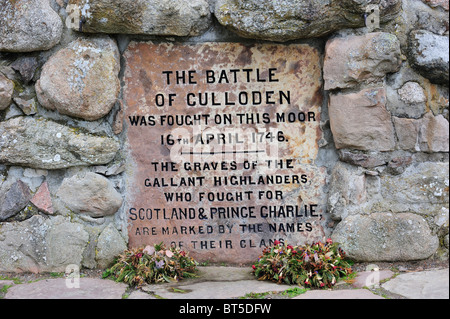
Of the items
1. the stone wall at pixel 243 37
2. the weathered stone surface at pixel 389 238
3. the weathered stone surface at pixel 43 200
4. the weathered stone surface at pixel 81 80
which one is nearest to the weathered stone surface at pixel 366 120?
the stone wall at pixel 243 37

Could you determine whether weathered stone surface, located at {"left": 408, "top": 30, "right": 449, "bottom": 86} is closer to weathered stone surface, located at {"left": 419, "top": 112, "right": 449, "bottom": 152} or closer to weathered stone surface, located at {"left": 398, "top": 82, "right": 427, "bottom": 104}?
weathered stone surface, located at {"left": 398, "top": 82, "right": 427, "bottom": 104}

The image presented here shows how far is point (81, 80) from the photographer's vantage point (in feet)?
10.2

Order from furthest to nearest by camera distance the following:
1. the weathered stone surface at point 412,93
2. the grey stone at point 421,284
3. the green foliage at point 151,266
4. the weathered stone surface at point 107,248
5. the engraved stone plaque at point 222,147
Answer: the engraved stone plaque at point 222,147 → the weathered stone surface at point 107,248 → the weathered stone surface at point 412,93 → the green foliage at point 151,266 → the grey stone at point 421,284

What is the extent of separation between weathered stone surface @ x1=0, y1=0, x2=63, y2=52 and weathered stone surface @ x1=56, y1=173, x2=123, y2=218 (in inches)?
34.9

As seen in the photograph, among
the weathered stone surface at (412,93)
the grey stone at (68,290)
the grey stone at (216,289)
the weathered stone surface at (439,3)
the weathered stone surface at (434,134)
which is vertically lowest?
the grey stone at (68,290)

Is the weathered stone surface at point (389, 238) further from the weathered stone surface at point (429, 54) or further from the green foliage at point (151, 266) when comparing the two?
the green foliage at point (151, 266)

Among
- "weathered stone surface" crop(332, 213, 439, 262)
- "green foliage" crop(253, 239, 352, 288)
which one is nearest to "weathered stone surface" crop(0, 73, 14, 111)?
"green foliage" crop(253, 239, 352, 288)

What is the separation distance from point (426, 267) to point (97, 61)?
2429 mm

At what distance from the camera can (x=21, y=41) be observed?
3072 mm

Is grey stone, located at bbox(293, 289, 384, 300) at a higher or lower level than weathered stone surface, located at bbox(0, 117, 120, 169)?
lower

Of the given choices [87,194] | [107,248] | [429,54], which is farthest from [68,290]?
[429,54]

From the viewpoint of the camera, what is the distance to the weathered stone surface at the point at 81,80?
3102 millimetres

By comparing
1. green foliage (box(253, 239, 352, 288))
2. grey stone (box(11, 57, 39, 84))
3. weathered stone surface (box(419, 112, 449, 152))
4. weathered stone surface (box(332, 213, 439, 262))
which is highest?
grey stone (box(11, 57, 39, 84))

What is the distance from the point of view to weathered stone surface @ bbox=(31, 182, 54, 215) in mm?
3201
